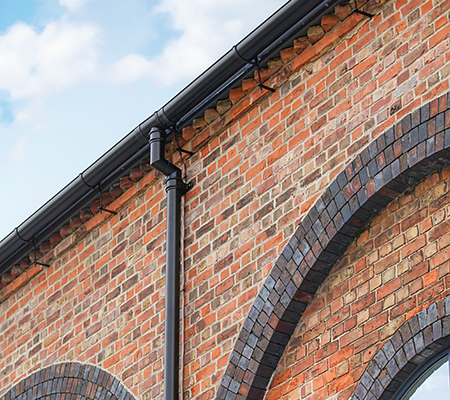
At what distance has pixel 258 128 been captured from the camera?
7.66 m

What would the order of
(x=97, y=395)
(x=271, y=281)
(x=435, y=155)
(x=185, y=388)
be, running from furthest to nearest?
1. (x=97, y=395)
2. (x=185, y=388)
3. (x=271, y=281)
4. (x=435, y=155)

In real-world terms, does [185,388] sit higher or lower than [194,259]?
lower

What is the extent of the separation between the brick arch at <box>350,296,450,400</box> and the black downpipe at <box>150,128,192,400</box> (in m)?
1.89

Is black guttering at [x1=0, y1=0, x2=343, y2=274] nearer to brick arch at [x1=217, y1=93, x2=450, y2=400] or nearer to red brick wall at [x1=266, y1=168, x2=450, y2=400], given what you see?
brick arch at [x1=217, y1=93, x2=450, y2=400]

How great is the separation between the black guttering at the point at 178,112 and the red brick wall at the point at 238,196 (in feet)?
0.47

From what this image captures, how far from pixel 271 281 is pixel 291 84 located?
1.71 meters

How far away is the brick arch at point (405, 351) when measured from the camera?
570 cm

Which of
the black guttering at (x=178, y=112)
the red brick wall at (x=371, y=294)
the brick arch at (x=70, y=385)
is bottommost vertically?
the red brick wall at (x=371, y=294)

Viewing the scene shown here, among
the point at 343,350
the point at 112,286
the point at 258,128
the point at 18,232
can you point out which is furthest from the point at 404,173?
the point at 18,232

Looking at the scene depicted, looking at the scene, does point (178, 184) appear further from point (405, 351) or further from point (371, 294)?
point (405, 351)

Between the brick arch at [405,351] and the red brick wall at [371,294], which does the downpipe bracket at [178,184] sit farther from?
the brick arch at [405,351]

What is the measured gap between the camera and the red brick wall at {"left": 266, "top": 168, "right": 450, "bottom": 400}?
19.7 ft

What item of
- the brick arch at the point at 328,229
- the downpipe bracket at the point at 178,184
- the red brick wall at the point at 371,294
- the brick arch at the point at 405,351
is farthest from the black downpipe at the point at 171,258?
the brick arch at the point at 405,351

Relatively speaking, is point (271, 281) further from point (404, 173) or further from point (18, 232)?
point (18, 232)
